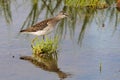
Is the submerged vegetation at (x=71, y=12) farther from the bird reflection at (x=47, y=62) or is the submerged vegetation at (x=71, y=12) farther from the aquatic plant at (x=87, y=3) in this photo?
the bird reflection at (x=47, y=62)

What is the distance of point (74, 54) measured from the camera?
9023mm

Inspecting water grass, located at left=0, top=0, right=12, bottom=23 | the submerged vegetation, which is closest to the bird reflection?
the submerged vegetation

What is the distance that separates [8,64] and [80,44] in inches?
62.4

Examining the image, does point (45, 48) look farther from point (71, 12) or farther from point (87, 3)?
point (87, 3)

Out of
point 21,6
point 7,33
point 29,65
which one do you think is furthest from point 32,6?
point 29,65

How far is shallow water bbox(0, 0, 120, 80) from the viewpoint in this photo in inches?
315

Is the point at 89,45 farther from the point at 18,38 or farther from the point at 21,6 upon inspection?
the point at 21,6

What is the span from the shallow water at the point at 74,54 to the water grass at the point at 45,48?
0.12 metres

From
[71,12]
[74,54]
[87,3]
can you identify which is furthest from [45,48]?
[87,3]

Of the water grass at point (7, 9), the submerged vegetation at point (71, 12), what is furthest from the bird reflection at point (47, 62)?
the water grass at point (7, 9)

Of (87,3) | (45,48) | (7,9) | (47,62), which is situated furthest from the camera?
(87,3)

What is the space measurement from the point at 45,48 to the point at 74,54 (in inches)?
19.5

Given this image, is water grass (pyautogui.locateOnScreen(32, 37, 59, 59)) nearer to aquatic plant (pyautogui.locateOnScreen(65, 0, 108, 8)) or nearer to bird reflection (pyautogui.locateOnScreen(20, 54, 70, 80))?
bird reflection (pyautogui.locateOnScreen(20, 54, 70, 80))

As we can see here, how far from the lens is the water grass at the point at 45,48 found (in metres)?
8.99
